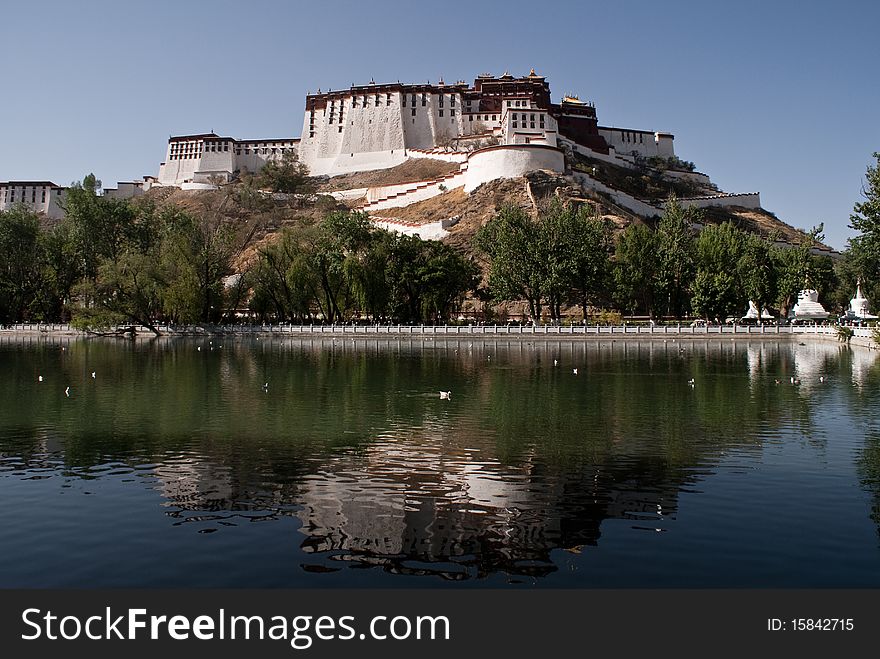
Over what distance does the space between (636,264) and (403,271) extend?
26198 millimetres

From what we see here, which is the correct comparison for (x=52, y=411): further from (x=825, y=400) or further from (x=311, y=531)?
(x=825, y=400)

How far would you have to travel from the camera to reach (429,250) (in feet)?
306

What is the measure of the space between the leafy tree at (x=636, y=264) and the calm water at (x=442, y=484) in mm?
48814

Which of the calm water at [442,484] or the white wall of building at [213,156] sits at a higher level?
the white wall of building at [213,156]

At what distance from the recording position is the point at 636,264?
3546 inches

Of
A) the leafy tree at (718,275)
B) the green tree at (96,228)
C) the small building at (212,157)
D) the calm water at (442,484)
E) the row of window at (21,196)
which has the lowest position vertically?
the calm water at (442,484)

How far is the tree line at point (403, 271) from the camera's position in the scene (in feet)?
283

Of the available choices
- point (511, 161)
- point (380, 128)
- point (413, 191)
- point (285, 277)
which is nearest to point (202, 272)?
point (285, 277)

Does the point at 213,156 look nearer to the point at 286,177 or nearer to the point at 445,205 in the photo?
the point at 286,177

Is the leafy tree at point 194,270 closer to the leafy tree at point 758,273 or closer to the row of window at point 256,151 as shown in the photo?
the leafy tree at point 758,273

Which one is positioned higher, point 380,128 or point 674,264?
point 380,128

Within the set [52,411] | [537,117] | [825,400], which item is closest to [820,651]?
[825,400]

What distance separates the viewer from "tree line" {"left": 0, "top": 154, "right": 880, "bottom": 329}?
86.1 metres

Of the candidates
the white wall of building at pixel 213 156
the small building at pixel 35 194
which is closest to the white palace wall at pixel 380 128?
the white wall of building at pixel 213 156
